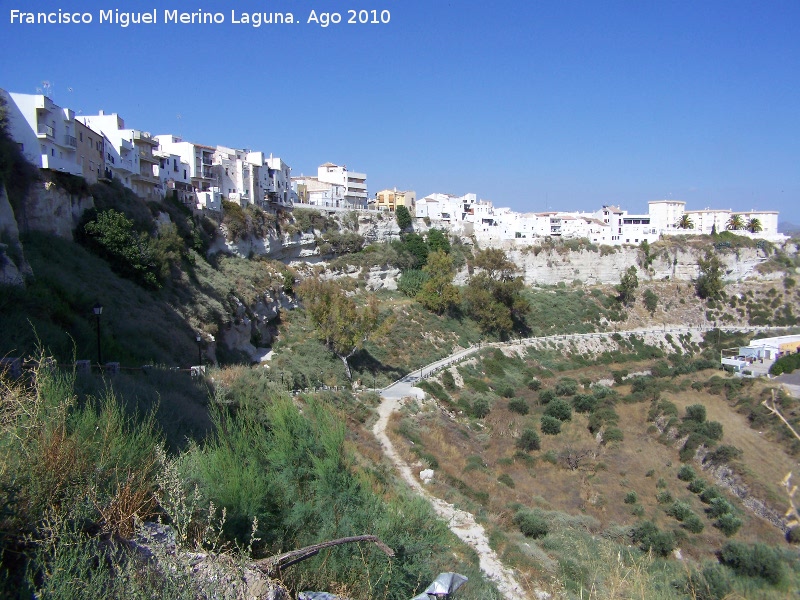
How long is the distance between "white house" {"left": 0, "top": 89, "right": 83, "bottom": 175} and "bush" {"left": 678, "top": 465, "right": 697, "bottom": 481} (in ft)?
88.3

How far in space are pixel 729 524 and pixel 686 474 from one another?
3999mm

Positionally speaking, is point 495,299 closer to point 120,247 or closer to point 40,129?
point 120,247

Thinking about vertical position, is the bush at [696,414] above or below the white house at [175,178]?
below

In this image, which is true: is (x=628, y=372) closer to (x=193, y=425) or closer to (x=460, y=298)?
(x=460, y=298)

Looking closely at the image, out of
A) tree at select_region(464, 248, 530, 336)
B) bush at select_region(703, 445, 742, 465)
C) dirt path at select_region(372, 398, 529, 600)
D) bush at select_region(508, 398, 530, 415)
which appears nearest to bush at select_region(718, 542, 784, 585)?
dirt path at select_region(372, 398, 529, 600)

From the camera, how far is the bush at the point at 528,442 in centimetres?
2278

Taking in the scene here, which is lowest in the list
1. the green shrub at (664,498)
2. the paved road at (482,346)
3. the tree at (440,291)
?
the green shrub at (664,498)

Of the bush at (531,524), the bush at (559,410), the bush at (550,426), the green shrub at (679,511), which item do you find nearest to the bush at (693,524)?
the green shrub at (679,511)

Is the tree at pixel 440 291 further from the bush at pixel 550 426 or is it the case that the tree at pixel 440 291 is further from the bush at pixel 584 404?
the bush at pixel 550 426

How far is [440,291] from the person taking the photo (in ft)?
133

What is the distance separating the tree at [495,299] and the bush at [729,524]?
23457 mm

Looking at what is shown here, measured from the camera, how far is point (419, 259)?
4884 centimetres

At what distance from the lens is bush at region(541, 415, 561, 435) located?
82.9 feet

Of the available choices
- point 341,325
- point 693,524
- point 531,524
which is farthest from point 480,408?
point 531,524
